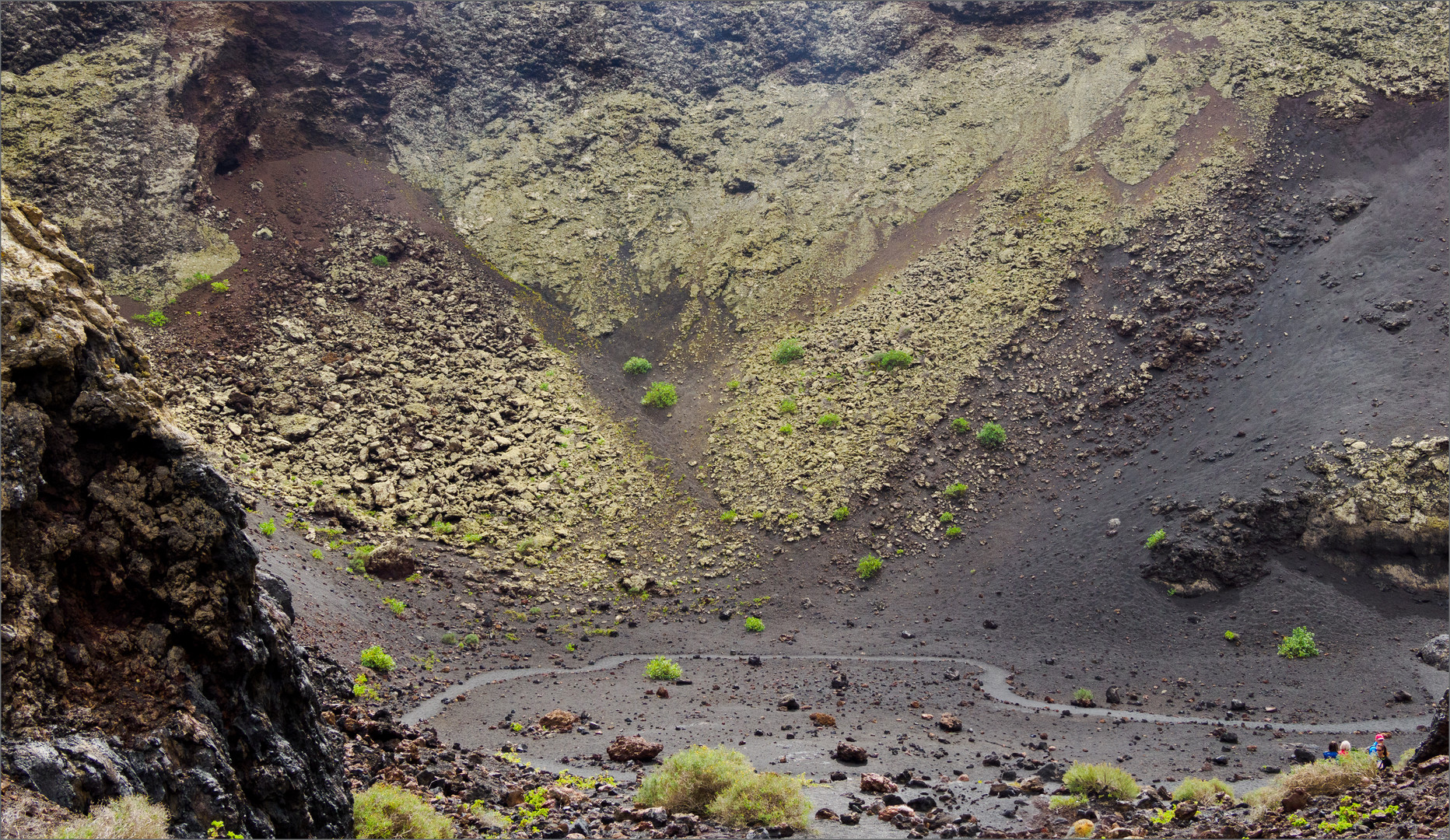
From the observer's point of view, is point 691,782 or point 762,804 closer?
point 762,804

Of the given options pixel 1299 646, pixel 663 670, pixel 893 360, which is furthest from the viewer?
pixel 893 360

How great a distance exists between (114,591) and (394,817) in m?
5.00

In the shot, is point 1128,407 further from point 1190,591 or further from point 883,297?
point 883,297

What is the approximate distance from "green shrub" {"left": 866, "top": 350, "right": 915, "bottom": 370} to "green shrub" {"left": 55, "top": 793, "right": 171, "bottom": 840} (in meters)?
32.6

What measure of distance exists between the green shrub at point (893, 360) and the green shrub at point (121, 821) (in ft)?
107

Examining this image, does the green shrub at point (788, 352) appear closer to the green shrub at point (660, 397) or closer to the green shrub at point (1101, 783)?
the green shrub at point (660, 397)

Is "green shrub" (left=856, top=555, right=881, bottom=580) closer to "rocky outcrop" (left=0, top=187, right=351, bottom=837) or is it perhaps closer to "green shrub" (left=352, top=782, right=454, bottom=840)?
"green shrub" (left=352, top=782, right=454, bottom=840)

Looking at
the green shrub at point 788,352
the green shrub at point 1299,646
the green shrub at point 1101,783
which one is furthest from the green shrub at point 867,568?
the green shrub at point 1101,783

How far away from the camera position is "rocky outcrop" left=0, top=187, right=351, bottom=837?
634 centimetres

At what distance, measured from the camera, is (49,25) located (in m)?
39.3

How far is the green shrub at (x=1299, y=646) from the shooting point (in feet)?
72.1

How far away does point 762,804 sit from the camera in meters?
12.2

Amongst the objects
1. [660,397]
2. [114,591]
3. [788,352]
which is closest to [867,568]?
[788,352]

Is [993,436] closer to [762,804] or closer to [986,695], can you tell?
[986,695]
